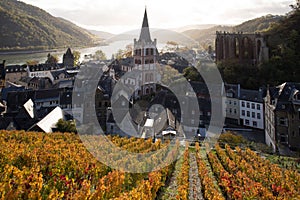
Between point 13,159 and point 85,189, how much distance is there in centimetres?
566

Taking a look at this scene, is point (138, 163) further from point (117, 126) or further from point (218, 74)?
point (218, 74)

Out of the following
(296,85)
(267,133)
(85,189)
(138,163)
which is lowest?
(267,133)

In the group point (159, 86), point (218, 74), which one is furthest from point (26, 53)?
point (218, 74)

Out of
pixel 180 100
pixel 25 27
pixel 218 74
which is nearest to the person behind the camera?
pixel 180 100

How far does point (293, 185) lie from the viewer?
40.1ft

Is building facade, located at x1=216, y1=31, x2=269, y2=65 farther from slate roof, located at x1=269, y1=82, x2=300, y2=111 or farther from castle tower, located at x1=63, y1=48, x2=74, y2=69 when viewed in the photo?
castle tower, located at x1=63, y1=48, x2=74, y2=69

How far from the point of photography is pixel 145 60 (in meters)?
42.2

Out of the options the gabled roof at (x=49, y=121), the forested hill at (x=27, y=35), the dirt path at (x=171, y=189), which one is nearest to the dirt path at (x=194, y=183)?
the dirt path at (x=171, y=189)

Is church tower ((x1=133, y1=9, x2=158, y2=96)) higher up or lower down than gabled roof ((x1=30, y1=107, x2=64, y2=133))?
higher up

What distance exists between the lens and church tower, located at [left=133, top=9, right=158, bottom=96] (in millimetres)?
41812

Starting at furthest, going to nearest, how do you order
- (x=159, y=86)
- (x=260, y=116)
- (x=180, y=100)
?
(x=159, y=86)
(x=180, y=100)
(x=260, y=116)

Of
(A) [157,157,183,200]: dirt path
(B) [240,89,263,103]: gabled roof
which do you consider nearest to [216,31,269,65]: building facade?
(B) [240,89,263,103]: gabled roof

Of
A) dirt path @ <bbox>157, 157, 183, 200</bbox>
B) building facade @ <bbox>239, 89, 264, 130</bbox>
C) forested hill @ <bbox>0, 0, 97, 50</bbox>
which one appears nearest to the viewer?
dirt path @ <bbox>157, 157, 183, 200</bbox>

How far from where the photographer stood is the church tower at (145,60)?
41.8 m
